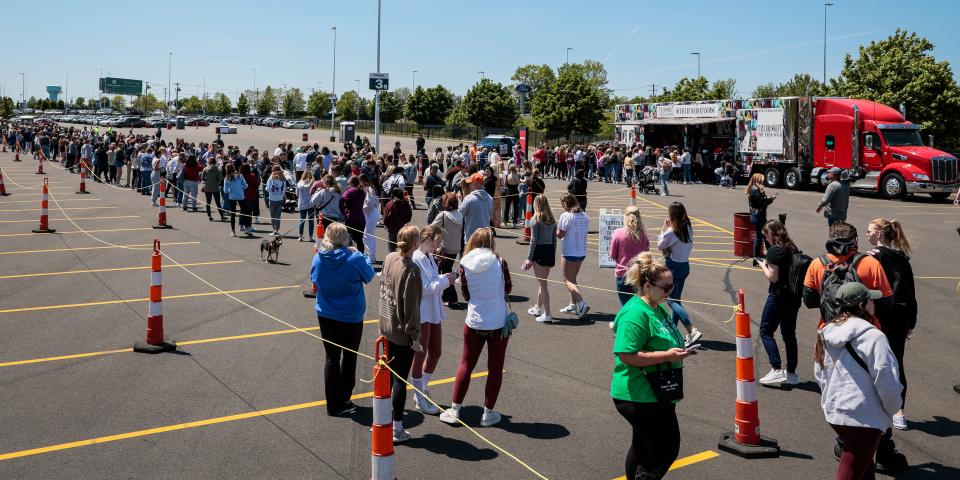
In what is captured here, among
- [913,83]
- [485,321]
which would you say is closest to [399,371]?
[485,321]

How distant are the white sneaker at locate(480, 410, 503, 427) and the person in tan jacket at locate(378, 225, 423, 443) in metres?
0.73

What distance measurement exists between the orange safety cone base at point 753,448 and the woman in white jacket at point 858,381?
1.38 metres

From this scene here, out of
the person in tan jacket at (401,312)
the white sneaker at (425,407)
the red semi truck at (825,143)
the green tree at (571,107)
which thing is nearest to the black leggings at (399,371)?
the person in tan jacket at (401,312)

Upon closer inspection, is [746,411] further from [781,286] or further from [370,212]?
[370,212]

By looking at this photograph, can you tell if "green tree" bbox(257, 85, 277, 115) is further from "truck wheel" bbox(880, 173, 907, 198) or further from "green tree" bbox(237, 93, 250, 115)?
"truck wheel" bbox(880, 173, 907, 198)

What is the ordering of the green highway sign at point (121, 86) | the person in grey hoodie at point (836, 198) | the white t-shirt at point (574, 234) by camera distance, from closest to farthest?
the white t-shirt at point (574, 234), the person in grey hoodie at point (836, 198), the green highway sign at point (121, 86)

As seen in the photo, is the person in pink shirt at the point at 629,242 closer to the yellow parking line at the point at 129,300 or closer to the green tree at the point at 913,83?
the yellow parking line at the point at 129,300

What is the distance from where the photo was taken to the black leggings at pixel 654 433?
4887 mm

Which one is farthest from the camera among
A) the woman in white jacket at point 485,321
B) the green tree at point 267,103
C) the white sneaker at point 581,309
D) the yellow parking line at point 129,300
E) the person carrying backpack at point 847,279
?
the green tree at point 267,103

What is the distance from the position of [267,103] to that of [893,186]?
151m

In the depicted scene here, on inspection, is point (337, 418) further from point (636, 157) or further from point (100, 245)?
point (636, 157)

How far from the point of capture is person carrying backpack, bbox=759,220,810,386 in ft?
25.3

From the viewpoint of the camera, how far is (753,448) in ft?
20.9

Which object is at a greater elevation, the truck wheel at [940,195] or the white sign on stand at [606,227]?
the truck wheel at [940,195]
